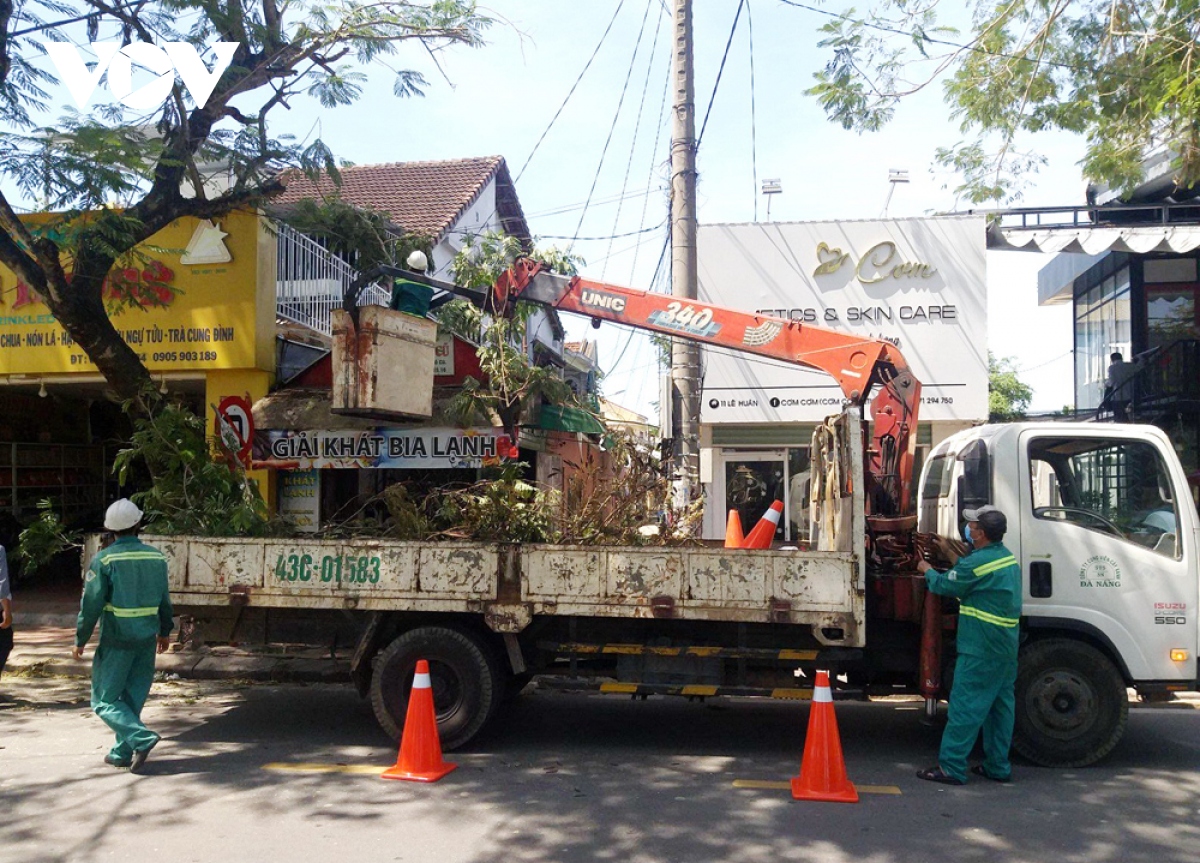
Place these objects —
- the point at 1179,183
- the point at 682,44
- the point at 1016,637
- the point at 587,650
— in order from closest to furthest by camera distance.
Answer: the point at 1016,637 → the point at 587,650 → the point at 1179,183 → the point at 682,44

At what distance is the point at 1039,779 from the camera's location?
582 centimetres

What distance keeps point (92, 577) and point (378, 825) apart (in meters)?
2.48

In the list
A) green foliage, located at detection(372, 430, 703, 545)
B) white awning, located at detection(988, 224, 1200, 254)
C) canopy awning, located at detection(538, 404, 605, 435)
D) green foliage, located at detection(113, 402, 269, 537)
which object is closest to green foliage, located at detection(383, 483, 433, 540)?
green foliage, located at detection(372, 430, 703, 545)

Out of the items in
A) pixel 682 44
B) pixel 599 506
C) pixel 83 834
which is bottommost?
pixel 83 834

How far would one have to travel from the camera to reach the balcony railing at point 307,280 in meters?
12.7

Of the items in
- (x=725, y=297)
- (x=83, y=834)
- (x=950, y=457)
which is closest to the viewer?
(x=83, y=834)

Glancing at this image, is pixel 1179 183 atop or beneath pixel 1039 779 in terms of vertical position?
atop

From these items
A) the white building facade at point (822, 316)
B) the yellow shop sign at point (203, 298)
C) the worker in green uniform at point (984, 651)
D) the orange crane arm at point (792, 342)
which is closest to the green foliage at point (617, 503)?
the orange crane arm at point (792, 342)

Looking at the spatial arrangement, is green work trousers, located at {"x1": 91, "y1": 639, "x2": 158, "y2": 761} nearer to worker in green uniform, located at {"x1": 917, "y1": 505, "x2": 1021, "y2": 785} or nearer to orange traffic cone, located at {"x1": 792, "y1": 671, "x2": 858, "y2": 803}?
orange traffic cone, located at {"x1": 792, "y1": 671, "x2": 858, "y2": 803}

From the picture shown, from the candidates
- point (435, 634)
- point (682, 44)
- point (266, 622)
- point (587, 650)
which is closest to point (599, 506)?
point (587, 650)

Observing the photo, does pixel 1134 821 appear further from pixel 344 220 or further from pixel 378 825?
pixel 344 220

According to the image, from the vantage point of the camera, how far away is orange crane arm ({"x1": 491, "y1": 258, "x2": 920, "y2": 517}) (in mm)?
7188

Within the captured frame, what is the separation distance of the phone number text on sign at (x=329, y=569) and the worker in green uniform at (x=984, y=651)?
3.51 meters

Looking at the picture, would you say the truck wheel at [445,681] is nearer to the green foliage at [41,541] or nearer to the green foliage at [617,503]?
the green foliage at [617,503]
